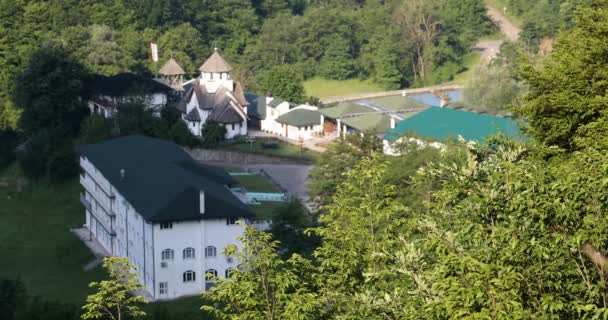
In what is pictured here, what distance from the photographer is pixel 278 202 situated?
4662 centimetres

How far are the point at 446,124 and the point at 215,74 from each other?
14752 millimetres

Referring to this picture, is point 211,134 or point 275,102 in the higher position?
point 275,102

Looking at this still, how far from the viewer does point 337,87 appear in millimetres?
78188

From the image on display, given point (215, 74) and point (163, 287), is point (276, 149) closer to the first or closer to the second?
point (215, 74)

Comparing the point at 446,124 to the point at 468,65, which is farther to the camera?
the point at 468,65

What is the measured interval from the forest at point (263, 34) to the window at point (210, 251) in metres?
31.4

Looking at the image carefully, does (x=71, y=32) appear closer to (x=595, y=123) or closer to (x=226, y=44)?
(x=226, y=44)

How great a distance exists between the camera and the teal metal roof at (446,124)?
166 ft

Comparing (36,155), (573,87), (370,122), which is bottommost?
(36,155)

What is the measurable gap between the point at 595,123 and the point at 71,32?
53638 mm

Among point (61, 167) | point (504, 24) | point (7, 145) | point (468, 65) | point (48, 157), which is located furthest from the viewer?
point (504, 24)

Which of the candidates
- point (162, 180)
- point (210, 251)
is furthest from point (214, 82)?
point (210, 251)

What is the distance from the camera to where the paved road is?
8381 cm

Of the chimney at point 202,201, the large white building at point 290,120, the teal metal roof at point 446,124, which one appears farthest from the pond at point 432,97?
the chimney at point 202,201
